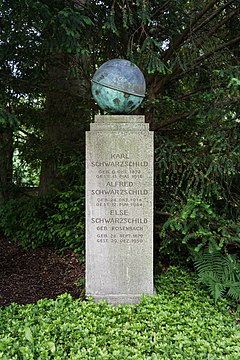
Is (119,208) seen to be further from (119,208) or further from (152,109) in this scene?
(152,109)

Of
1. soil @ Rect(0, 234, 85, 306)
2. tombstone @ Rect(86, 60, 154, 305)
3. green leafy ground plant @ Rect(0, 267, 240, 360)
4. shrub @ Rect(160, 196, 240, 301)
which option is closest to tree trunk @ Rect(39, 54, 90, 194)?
soil @ Rect(0, 234, 85, 306)

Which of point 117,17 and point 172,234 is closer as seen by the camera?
point 172,234

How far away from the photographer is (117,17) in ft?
18.3

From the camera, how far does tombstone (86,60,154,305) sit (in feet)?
13.6

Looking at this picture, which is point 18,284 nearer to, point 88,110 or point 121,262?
point 121,262

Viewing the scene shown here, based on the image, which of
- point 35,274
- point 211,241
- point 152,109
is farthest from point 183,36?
point 35,274

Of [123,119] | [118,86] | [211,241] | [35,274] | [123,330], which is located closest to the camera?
[123,330]

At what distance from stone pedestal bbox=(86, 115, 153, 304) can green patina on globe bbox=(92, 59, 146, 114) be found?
6.8 inches

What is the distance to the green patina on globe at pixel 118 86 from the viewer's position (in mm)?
3910

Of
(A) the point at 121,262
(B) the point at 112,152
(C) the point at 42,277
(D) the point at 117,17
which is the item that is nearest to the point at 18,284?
(C) the point at 42,277

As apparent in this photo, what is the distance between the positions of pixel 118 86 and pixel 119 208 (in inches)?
55.0

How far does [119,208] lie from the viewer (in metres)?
4.23

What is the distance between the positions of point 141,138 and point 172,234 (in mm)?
1713

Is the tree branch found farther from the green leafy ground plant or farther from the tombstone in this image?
the green leafy ground plant
